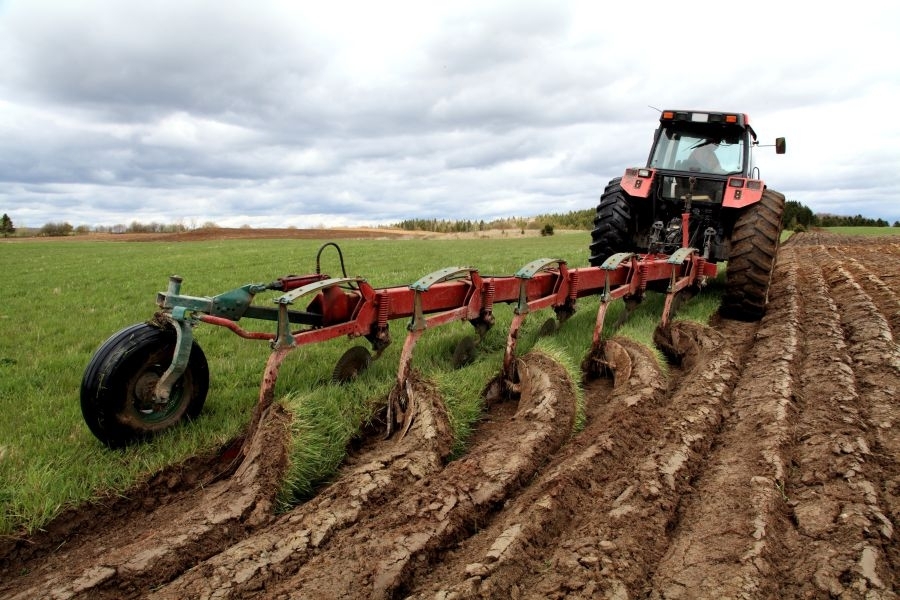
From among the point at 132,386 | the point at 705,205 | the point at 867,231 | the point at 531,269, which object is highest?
the point at 705,205

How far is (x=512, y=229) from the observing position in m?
46.5

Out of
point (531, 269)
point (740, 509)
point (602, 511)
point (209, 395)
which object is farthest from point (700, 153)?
point (209, 395)

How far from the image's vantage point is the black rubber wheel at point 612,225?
7.33 meters

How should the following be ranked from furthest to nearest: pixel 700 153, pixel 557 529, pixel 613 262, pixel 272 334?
pixel 700 153
pixel 613 262
pixel 272 334
pixel 557 529

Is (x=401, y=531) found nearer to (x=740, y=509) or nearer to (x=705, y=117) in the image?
(x=740, y=509)

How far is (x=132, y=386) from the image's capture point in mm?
3254

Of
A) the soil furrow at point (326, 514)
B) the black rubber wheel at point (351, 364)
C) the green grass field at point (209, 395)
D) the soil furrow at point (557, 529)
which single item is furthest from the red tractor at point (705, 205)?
the soil furrow at point (326, 514)

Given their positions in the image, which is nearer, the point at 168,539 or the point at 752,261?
the point at 168,539

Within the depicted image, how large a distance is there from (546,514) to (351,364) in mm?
2062

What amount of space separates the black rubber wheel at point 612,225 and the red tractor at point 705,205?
0.01 metres

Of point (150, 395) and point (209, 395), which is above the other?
point (150, 395)

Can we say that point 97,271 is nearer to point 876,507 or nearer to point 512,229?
point 876,507

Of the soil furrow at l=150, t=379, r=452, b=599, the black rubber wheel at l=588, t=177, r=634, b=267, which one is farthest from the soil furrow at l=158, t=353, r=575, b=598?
the black rubber wheel at l=588, t=177, r=634, b=267

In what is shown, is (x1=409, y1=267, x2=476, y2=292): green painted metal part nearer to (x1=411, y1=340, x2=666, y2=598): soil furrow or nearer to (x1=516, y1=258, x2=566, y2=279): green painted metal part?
(x1=516, y1=258, x2=566, y2=279): green painted metal part
